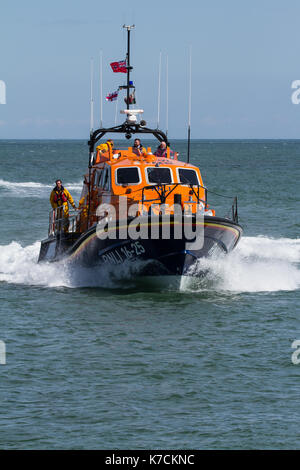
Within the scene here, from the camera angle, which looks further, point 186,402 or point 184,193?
point 184,193

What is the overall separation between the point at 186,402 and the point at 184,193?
727 centimetres

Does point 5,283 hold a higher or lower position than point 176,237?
lower

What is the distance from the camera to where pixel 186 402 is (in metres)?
10.6

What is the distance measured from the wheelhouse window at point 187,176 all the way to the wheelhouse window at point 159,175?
0.27m

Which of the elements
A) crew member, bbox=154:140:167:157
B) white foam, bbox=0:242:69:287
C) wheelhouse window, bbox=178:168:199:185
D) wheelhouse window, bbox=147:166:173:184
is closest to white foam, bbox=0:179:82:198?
Answer: white foam, bbox=0:242:69:287

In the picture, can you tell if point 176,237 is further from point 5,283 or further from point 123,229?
point 5,283

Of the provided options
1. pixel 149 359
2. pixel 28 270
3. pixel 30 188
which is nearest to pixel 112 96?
pixel 28 270

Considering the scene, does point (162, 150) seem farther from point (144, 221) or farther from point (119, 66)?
point (144, 221)

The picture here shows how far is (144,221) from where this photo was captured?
15555 millimetres

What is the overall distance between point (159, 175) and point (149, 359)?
5783mm
